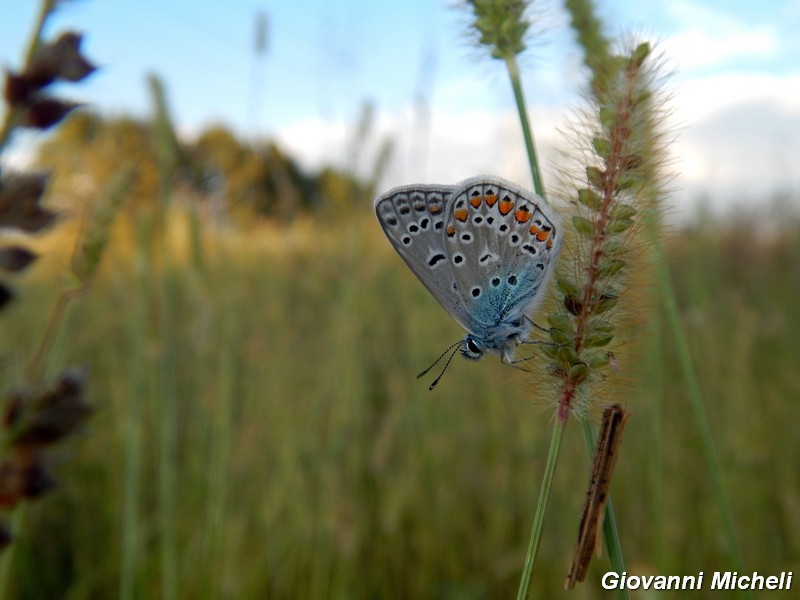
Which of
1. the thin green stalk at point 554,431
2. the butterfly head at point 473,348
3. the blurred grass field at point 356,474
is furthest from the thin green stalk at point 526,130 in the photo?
the blurred grass field at point 356,474

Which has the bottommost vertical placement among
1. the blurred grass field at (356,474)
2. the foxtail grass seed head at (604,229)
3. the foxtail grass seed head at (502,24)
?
the blurred grass field at (356,474)

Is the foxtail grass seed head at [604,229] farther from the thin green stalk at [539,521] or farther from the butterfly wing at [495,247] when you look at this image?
the butterfly wing at [495,247]

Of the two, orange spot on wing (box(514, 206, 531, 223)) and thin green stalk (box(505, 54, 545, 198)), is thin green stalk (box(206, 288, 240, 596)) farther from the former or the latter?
thin green stalk (box(505, 54, 545, 198))

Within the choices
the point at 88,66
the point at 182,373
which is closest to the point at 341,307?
the point at 182,373

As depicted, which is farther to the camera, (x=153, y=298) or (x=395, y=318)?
(x=153, y=298)

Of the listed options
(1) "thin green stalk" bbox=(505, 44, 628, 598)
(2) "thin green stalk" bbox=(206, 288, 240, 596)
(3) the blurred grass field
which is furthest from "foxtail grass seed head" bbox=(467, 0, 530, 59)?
(2) "thin green stalk" bbox=(206, 288, 240, 596)

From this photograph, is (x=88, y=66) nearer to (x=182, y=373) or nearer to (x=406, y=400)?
(x=406, y=400)
